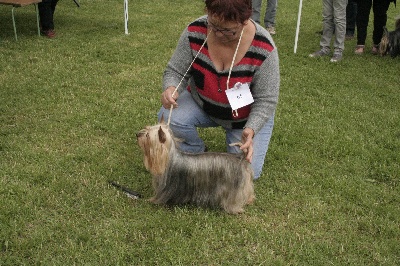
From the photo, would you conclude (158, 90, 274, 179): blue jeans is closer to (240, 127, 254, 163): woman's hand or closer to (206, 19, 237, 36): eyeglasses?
(240, 127, 254, 163): woman's hand

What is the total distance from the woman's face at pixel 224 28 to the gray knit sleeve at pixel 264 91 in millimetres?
308

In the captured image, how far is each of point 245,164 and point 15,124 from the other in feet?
7.77

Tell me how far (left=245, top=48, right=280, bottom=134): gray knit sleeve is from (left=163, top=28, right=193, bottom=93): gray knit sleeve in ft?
1.62

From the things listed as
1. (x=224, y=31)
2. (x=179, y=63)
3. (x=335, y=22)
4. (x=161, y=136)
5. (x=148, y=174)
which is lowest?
(x=148, y=174)

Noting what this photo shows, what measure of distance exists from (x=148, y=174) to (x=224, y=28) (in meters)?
1.33

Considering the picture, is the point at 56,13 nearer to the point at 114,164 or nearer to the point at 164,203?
the point at 114,164

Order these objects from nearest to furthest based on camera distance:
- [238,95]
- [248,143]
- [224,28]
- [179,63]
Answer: [224,28] → [248,143] → [238,95] → [179,63]

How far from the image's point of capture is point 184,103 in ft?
11.4

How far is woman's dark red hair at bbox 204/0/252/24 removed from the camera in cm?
267

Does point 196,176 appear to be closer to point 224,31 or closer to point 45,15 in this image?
point 224,31

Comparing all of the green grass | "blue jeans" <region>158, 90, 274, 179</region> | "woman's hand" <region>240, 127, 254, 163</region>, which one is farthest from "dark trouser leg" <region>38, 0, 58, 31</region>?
"woman's hand" <region>240, 127, 254, 163</region>

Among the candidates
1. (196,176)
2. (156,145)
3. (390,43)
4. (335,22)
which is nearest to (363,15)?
(390,43)

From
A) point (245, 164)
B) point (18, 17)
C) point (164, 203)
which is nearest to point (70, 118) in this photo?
point (164, 203)

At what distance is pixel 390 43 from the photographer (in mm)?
6723
